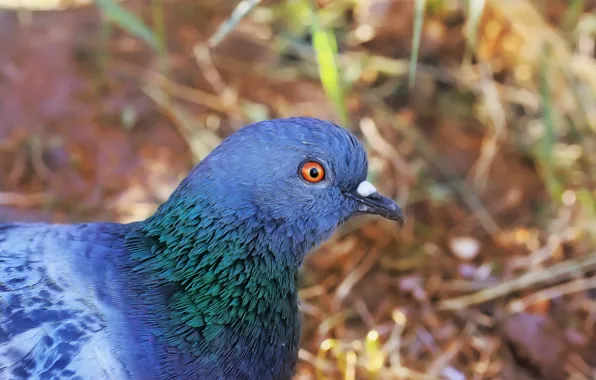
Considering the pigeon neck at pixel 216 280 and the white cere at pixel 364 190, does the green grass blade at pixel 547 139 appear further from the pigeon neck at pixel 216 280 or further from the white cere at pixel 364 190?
the pigeon neck at pixel 216 280

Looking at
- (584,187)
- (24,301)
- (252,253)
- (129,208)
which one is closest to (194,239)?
(252,253)

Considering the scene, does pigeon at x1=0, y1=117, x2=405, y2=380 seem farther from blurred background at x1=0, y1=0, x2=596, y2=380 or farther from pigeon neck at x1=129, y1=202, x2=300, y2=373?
blurred background at x1=0, y1=0, x2=596, y2=380

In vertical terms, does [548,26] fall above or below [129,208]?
below

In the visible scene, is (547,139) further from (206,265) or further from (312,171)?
(206,265)

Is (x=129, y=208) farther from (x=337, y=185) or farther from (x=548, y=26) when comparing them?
(x=548, y=26)

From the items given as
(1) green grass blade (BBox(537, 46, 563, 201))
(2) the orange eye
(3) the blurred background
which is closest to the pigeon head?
(2) the orange eye

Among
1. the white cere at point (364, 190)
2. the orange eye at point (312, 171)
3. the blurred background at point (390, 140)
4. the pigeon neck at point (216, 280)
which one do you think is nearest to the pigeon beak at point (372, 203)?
the white cere at point (364, 190)
